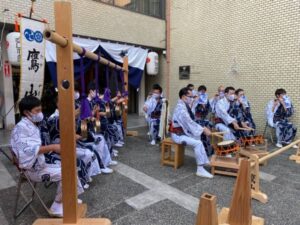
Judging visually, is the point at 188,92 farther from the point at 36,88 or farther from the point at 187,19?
the point at 187,19

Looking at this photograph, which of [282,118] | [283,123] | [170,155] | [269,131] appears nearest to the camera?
[170,155]

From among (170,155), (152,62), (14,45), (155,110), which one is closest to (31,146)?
(170,155)

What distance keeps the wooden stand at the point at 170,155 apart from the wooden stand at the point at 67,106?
8.22 feet

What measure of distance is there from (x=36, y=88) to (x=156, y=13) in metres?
7.40

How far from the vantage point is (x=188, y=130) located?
4441 mm

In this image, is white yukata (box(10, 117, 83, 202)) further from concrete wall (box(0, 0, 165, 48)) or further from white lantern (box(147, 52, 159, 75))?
white lantern (box(147, 52, 159, 75))

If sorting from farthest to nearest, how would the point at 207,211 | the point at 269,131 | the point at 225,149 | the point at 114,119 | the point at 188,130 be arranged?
the point at 269,131
the point at 114,119
the point at 225,149
the point at 188,130
the point at 207,211

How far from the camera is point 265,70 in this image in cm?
736

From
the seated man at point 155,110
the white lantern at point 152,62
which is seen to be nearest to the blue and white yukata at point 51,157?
the seated man at point 155,110

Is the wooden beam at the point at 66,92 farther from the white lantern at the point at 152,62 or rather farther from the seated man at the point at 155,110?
the white lantern at the point at 152,62

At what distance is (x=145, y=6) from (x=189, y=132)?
7.47 meters

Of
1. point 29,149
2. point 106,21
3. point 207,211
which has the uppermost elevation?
point 106,21

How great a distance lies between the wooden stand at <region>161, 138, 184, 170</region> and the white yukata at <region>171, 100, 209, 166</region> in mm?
176

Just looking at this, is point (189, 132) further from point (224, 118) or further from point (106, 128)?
point (106, 128)
